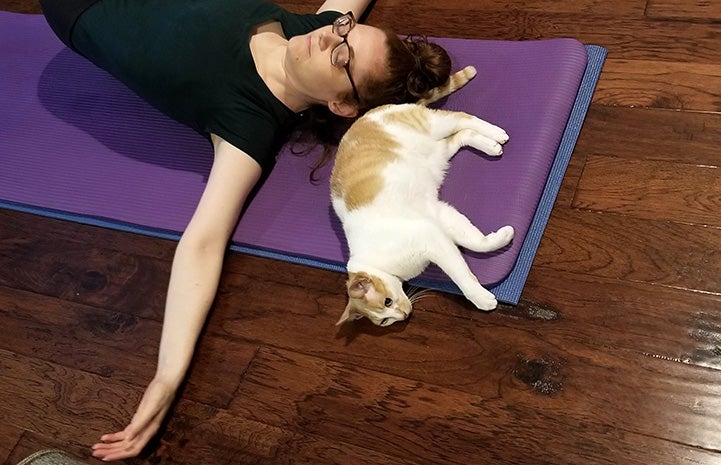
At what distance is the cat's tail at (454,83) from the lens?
5.62 ft

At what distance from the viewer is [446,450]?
54.6 inches

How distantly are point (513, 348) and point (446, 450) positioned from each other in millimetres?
256

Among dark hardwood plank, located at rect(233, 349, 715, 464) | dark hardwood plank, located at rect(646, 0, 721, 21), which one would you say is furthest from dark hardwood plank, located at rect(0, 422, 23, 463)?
dark hardwood plank, located at rect(646, 0, 721, 21)

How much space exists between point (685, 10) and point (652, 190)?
0.57m

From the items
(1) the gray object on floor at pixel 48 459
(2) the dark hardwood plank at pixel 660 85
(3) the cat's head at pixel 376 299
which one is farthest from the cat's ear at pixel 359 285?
(2) the dark hardwood plank at pixel 660 85

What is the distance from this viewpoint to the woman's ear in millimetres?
1643

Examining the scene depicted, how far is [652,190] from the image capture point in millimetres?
1527

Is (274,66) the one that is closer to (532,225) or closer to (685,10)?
(532,225)

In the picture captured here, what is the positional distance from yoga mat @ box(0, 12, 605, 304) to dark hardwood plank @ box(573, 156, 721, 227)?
0.27 ft

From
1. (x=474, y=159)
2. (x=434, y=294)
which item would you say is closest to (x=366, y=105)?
(x=474, y=159)

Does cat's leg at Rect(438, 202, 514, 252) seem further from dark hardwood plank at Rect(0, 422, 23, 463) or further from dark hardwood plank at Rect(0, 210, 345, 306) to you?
dark hardwood plank at Rect(0, 422, 23, 463)

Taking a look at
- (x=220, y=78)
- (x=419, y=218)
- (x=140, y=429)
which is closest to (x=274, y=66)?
(x=220, y=78)

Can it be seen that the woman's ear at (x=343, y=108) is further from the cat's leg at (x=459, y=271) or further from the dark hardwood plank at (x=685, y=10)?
the dark hardwood plank at (x=685, y=10)

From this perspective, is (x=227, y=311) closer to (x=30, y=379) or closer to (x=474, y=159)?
(x=30, y=379)
